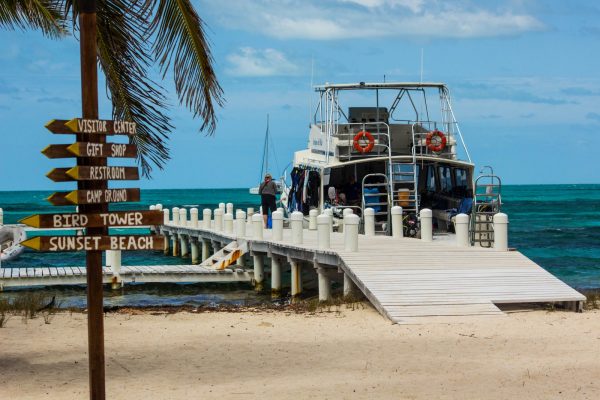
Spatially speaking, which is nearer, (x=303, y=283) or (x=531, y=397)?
(x=531, y=397)

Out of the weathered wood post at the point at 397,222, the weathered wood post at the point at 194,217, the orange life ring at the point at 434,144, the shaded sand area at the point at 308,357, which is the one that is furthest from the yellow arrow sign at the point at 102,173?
the weathered wood post at the point at 194,217

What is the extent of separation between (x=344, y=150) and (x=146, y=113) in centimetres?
1659

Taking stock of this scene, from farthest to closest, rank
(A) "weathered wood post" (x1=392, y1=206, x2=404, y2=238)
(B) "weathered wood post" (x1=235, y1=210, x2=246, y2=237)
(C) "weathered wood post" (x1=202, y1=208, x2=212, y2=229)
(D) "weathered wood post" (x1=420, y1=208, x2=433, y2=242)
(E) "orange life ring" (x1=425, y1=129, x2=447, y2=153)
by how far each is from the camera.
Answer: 1. (C) "weathered wood post" (x1=202, y1=208, x2=212, y2=229)
2. (B) "weathered wood post" (x1=235, y1=210, x2=246, y2=237)
3. (E) "orange life ring" (x1=425, y1=129, x2=447, y2=153)
4. (A) "weathered wood post" (x1=392, y1=206, x2=404, y2=238)
5. (D) "weathered wood post" (x1=420, y1=208, x2=433, y2=242)

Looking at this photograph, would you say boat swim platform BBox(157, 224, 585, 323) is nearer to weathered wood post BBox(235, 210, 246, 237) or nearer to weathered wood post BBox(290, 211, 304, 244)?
weathered wood post BBox(290, 211, 304, 244)

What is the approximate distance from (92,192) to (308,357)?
5179 mm

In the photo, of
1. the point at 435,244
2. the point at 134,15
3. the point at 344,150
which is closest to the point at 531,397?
the point at 134,15

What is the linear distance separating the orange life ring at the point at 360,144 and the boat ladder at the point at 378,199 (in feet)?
2.30

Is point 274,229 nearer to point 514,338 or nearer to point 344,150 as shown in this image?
point 344,150

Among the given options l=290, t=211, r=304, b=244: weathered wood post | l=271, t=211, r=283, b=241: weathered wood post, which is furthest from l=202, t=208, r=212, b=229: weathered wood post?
l=290, t=211, r=304, b=244: weathered wood post

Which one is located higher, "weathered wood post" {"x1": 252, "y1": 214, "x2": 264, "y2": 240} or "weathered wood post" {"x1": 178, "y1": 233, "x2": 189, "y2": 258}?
"weathered wood post" {"x1": 252, "y1": 214, "x2": 264, "y2": 240}

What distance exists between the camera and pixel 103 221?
8922 mm

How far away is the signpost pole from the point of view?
8953 millimetres

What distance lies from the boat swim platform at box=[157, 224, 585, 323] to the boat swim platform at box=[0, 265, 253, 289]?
13.5 ft

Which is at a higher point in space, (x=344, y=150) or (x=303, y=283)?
(x=344, y=150)
